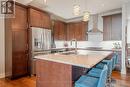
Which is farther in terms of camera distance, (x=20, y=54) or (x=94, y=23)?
(x=94, y=23)

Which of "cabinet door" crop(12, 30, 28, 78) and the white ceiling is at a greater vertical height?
the white ceiling

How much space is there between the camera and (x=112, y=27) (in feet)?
19.0

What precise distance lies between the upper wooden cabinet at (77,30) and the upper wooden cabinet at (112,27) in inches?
43.2

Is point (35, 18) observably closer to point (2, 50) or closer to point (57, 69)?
point (2, 50)

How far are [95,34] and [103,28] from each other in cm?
51

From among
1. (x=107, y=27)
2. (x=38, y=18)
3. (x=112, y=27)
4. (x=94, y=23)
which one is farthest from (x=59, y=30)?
(x=112, y=27)

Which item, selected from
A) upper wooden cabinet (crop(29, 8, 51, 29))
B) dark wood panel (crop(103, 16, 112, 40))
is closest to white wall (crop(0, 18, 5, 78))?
upper wooden cabinet (crop(29, 8, 51, 29))

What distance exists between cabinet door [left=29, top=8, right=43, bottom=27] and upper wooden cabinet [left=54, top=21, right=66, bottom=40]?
1.76 m

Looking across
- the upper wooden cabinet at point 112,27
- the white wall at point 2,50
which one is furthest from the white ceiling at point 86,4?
the white wall at point 2,50

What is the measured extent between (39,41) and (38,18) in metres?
0.92

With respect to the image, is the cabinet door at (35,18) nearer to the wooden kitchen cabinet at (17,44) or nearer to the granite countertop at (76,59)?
the wooden kitchen cabinet at (17,44)

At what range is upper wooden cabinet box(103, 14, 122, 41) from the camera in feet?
18.4

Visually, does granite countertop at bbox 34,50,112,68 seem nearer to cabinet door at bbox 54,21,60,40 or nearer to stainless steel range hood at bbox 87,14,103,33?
stainless steel range hood at bbox 87,14,103,33

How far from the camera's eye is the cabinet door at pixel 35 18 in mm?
4531
